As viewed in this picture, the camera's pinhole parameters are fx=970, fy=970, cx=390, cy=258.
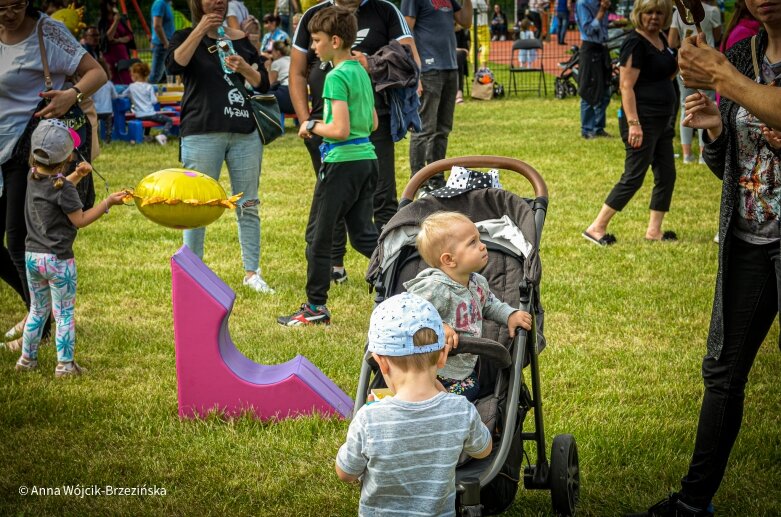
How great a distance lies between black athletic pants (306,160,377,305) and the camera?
6219 millimetres

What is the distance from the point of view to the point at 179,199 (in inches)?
185

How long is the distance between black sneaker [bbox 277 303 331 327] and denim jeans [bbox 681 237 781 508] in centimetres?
313

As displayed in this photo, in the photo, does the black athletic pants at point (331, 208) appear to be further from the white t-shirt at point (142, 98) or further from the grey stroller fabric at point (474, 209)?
the white t-shirt at point (142, 98)

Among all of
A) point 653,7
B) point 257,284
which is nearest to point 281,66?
point 653,7

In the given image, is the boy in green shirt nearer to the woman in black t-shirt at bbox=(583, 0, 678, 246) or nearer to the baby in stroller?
the baby in stroller

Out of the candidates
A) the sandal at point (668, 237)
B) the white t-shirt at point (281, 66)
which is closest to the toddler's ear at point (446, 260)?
the sandal at point (668, 237)

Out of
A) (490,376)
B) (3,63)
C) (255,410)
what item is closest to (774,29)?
(490,376)

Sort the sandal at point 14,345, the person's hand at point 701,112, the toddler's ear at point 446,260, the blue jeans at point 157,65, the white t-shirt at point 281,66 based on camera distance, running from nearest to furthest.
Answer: the person's hand at point 701,112 → the toddler's ear at point 446,260 → the sandal at point 14,345 → the white t-shirt at point 281,66 → the blue jeans at point 157,65

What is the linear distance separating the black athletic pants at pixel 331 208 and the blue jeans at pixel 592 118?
345 inches

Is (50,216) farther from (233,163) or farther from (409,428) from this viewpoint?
(409,428)

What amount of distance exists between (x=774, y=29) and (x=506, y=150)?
33.4ft

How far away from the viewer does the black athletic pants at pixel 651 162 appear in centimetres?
838

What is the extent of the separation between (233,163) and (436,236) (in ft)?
11.3

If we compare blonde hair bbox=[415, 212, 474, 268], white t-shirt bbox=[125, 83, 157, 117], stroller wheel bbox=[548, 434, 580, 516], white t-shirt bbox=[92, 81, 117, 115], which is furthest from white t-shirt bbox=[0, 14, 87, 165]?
white t-shirt bbox=[125, 83, 157, 117]
